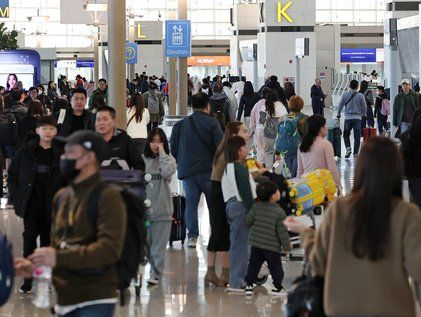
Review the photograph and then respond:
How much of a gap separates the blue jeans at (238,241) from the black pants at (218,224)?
33cm

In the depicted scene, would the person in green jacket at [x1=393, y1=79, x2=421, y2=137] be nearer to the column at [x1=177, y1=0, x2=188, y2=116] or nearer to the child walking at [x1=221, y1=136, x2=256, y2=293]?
the child walking at [x1=221, y1=136, x2=256, y2=293]

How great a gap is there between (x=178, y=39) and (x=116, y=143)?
22.3 meters

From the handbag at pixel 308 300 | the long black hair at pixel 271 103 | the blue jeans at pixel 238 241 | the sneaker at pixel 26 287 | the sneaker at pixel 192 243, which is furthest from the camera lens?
the long black hair at pixel 271 103

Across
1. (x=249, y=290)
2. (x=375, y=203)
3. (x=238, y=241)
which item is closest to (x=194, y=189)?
(x=238, y=241)

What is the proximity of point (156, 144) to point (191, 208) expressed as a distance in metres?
2.16

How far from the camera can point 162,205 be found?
10.7 meters

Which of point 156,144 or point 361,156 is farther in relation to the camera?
point 156,144

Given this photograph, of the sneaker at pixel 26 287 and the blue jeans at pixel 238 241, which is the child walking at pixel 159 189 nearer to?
the blue jeans at pixel 238 241

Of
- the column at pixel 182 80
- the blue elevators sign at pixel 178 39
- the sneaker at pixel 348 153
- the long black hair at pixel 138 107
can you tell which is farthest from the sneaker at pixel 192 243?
the column at pixel 182 80

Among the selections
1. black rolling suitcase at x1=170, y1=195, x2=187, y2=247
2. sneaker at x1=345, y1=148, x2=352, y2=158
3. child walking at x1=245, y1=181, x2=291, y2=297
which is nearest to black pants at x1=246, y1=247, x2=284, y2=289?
child walking at x1=245, y1=181, x2=291, y2=297

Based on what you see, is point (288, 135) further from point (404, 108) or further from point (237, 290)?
point (404, 108)

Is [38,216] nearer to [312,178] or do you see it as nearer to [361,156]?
[312,178]

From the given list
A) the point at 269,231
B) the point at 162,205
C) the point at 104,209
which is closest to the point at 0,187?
the point at 162,205

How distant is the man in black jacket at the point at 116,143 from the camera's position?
9.68 m
